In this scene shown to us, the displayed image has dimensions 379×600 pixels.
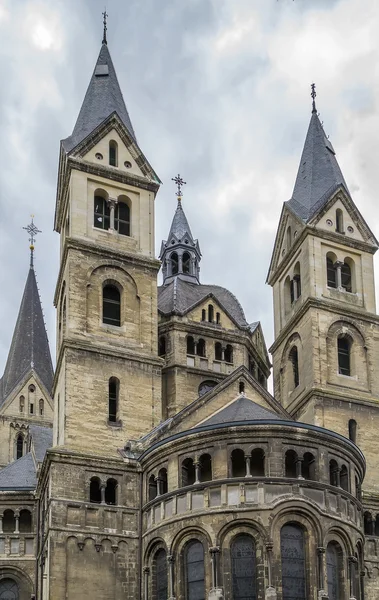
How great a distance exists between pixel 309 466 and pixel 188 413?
6.84 meters

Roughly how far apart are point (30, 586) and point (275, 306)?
2047 cm

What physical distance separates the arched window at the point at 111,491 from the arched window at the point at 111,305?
330 inches

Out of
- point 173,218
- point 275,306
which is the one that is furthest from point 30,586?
point 173,218

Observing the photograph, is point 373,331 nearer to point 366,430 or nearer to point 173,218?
point 366,430

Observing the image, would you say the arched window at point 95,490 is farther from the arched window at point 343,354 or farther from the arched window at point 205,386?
the arched window at point 343,354

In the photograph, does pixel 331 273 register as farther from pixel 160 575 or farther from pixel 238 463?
pixel 160 575

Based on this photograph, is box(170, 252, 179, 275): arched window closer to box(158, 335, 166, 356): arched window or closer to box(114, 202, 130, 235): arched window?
box(158, 335, 166, 356): arched window

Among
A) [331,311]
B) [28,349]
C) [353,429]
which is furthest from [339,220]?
[28,349]

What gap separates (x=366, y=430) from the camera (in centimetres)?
5425

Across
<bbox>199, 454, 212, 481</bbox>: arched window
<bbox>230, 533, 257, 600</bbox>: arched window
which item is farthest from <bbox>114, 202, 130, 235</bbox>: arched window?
<bbox>230, 533, 257, 600</bbox>: arched window

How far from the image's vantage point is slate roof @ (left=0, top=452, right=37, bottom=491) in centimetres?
5316

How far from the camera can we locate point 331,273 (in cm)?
5853

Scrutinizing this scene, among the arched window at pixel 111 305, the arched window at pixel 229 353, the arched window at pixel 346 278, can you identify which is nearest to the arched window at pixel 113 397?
the arched window at pixel 111 305

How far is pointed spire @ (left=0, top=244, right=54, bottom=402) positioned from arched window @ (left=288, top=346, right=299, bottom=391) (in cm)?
2773
